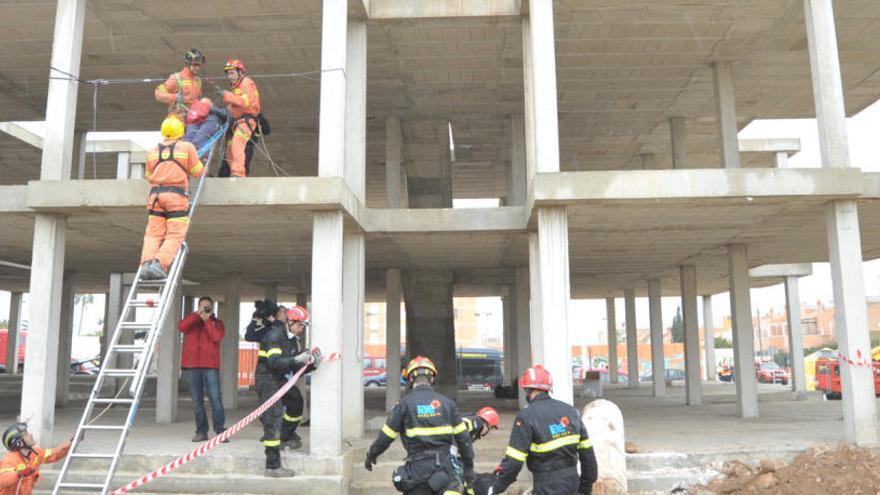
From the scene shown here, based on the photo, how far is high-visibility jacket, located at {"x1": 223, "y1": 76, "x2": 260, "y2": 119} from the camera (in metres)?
8.84

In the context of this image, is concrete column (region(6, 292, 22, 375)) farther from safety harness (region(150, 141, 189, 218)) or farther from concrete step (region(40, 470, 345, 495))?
safety harness (region(150, 141, 189, 218))

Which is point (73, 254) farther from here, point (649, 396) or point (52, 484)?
point (649, 396)

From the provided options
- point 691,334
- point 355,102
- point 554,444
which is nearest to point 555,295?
point 554,444

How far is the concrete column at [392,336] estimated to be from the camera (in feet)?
49.9

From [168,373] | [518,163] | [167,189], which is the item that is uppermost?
[518,163]

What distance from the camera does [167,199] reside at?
23.8 feet

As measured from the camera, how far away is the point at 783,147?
1866 centimetres

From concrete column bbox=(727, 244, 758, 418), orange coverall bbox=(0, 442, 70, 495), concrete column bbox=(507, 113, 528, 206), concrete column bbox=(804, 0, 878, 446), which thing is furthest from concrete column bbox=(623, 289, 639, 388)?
orange coverall bbox=(0, 442, 70, 495)

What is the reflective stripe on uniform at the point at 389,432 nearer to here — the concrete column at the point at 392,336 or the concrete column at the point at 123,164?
the concrete column at the point at 392,336

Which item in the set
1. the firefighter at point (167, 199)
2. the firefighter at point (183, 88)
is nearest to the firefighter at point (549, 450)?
the firefighter at point (167, 199)

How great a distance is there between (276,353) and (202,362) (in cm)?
178

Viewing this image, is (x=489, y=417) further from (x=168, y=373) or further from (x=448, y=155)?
(x=448, y=155)

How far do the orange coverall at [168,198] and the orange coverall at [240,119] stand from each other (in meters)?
1.33

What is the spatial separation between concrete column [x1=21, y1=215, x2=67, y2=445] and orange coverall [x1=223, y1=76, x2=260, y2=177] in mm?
2471
